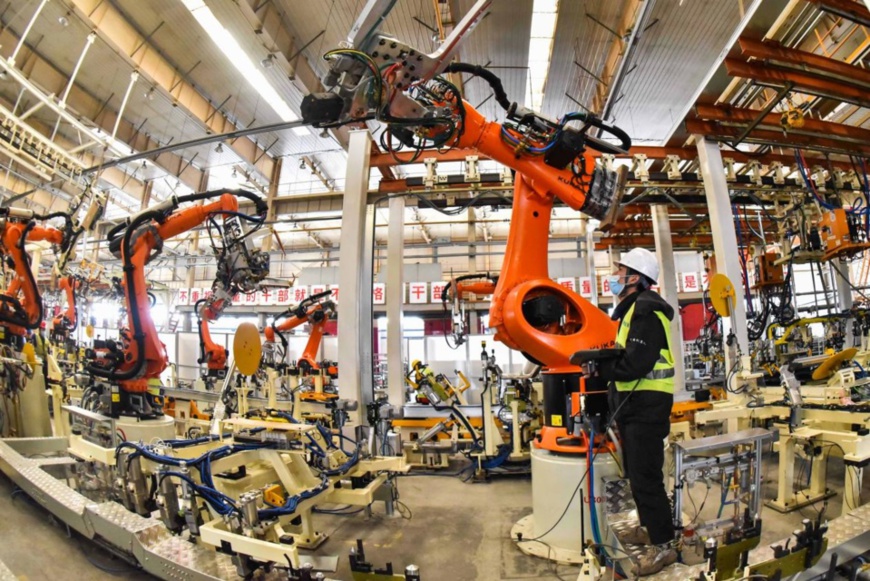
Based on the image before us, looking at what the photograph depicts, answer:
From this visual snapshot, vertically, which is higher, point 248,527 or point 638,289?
point 638,289

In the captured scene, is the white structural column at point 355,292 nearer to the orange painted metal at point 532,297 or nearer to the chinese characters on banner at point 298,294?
the orange painted metal at point 532,297

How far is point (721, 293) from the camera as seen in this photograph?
502cm

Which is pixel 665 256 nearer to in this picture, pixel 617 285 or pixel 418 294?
pixel 617 285

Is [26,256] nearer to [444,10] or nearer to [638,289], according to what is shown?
[444,10]

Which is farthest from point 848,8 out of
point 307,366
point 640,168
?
point 307,366

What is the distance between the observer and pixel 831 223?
5645mm

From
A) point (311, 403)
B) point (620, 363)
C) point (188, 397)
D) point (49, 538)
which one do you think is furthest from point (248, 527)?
point (188, 397)

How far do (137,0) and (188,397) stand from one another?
7.04 metres

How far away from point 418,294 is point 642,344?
1296 cm

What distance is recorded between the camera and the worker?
2326mm

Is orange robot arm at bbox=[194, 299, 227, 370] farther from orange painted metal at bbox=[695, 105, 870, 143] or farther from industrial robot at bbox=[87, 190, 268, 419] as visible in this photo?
orange painted metal at bbox=[695, 105, 870, 143]

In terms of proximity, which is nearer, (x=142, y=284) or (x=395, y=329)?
(x=142, y=284)

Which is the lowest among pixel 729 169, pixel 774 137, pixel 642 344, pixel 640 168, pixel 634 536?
pixel 634 536

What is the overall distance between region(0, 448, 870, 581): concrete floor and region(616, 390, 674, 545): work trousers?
714 millimetres
